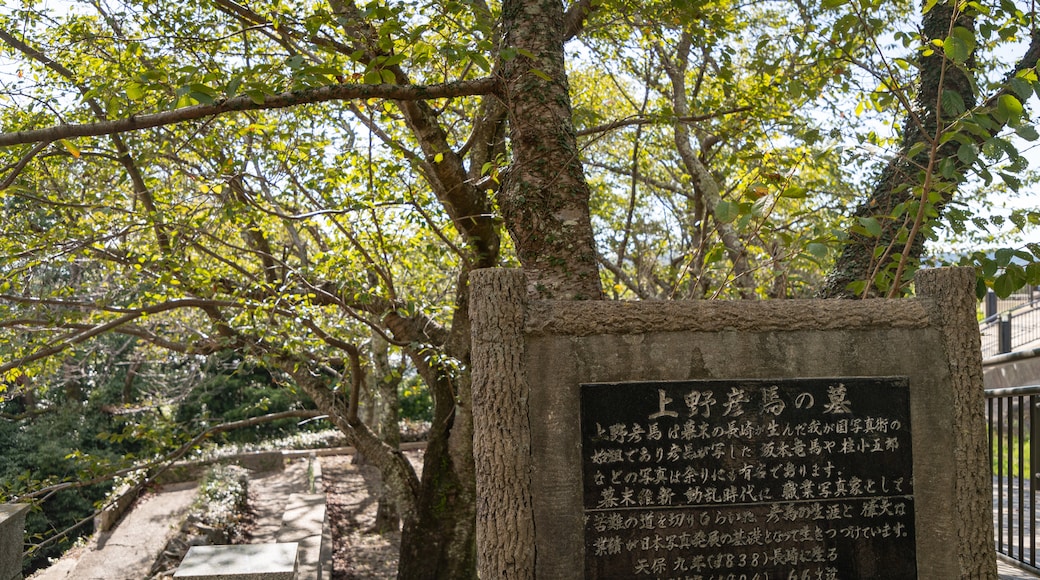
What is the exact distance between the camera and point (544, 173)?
4641 mm

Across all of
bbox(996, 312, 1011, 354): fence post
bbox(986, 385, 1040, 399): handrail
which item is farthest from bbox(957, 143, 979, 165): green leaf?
bbox(996, 312, 1011, 354): fence post

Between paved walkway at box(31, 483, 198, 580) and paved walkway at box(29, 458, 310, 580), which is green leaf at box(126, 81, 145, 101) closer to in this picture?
paved walkway at box(29, 458, 310, 580)

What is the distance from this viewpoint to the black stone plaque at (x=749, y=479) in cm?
350

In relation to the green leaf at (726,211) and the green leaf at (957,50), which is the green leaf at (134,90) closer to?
the green leaf at (726,211)

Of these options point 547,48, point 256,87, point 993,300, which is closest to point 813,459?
point 547,48

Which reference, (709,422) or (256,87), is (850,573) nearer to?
(709,422)

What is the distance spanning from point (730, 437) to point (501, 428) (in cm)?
101

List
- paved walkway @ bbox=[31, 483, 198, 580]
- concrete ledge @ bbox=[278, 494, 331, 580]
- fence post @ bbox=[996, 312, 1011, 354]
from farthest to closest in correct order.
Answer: fence post @ bbox=[996, 312, 1011, 354] → paved walkway @ bbox=[31, 483, 198, 580] → concrete ledge @ bbox=[278, 494, 331, 580]

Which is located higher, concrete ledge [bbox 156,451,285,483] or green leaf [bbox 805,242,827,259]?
green leaf [bbox 805,242,827,259]

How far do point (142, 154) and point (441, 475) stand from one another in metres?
3.95

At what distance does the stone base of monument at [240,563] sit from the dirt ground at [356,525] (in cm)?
392

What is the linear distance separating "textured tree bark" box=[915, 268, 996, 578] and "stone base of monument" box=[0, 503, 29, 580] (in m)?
6.66

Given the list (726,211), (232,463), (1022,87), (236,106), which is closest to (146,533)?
(232,463)

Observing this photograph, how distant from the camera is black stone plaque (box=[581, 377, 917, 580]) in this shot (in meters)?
3.50
